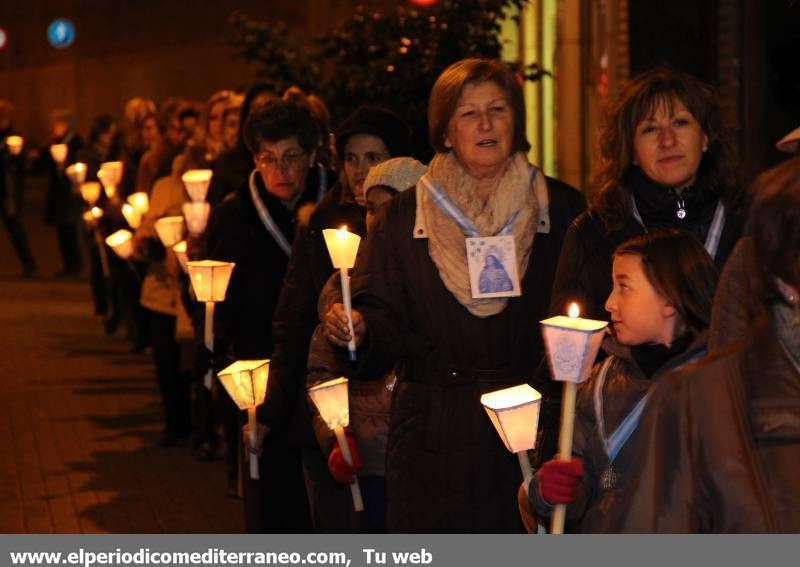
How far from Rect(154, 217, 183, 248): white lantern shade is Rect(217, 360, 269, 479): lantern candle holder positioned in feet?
8.45

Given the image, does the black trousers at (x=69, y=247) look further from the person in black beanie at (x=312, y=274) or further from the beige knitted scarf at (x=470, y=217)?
the beige knitted scarf at (x=470, y=217)

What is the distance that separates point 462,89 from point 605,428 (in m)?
1.75

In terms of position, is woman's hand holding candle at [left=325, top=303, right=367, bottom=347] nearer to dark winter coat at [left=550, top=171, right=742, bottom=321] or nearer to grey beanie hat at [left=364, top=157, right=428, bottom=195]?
dark winter coat at [left=550, top=171, right=742, bottom=321]

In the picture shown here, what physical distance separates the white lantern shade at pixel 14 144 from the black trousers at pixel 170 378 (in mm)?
10871

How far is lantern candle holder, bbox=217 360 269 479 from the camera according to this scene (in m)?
7.49

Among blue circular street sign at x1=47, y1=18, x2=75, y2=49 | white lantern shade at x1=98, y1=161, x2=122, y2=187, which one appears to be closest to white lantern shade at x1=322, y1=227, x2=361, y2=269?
white lantern shade at x1=98, y1=161, x2=122, y2=187

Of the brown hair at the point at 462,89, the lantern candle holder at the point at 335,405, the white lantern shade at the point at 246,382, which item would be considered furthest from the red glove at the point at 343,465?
the brown hair at the point at 462,89

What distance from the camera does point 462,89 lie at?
6.19m

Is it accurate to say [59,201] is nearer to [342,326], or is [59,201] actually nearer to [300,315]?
[300,315]

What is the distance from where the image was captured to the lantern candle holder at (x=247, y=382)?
749 centimetres

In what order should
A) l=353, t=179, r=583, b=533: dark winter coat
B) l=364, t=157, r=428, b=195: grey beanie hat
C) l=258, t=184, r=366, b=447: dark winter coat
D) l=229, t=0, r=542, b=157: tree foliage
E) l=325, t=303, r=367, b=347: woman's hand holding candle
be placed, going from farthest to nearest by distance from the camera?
l=229, t=0, r=542, b=157: tree foliage
l=258, t=184, r=366, b=447: dark winter coat
l=364, t=157, r=428, b=195: grey beanie hat
l=353, t=179, r=583, b=533: dark winter coat
l=325, t=303, r=367, b=347: woman's hand holding candle
